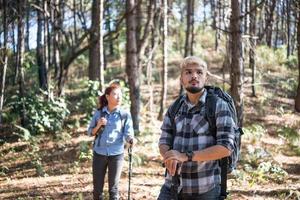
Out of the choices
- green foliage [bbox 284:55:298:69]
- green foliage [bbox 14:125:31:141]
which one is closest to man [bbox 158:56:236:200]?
green foliage [bbox 14:125:31:141]

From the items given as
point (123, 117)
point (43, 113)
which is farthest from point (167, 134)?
point (43, 113)

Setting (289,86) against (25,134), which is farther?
(289,86)

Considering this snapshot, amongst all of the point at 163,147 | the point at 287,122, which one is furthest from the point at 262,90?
the point at 163,147

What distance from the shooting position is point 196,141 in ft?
11.0

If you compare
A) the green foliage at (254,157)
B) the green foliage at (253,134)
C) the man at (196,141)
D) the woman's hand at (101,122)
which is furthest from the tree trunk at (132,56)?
the man at (196,141)

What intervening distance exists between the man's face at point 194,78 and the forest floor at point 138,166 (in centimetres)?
428

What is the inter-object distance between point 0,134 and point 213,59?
16758mm

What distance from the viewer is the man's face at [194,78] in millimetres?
3391

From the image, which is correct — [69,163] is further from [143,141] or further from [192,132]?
[192,132]

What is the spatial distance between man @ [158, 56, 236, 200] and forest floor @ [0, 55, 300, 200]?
408 centimetres

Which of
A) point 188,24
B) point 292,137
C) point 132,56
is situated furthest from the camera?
point 188,24

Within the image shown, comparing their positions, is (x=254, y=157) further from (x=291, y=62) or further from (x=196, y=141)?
(x=291, y=62)

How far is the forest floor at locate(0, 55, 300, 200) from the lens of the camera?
8492mm

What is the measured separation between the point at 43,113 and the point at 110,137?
831 cm
